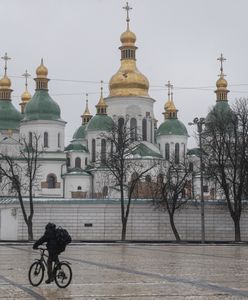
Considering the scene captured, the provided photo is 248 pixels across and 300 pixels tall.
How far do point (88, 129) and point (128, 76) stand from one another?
8.13 meters

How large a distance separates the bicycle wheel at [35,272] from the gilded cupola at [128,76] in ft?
243

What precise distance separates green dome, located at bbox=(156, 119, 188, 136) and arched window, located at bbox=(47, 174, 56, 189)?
16.0 meters

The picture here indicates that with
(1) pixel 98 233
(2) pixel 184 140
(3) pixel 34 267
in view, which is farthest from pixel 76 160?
(3) pixel 34 267

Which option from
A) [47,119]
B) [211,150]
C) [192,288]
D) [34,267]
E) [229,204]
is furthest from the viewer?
[47,119]

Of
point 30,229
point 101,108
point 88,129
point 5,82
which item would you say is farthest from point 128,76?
point 30,229

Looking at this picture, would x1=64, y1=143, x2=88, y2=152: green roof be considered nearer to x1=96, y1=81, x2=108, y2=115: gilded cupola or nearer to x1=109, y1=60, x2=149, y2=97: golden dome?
x1=96, y1=81, x2=108, y2=115: gilded cupola

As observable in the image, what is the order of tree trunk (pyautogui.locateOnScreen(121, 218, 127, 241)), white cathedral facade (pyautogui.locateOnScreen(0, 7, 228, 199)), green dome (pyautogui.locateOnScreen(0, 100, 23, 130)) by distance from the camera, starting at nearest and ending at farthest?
tree trunk (pyautogui.locateOnScreen(121, 218, 127, 241)), white cathedral facade (pyautogui.locateOnScreen(0, 7, 228, 199)), green dome (pyautogui.locateOnScreen(0, 100, 23, 130))

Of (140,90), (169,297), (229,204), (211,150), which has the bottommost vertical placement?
(169,297)

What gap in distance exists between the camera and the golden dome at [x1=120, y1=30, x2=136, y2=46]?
92.8m

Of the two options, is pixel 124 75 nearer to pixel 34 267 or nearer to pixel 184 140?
pixel 184 140

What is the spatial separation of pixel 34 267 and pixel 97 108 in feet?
243

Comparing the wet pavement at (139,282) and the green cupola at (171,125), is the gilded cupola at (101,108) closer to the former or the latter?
the green cupola at (171,125)

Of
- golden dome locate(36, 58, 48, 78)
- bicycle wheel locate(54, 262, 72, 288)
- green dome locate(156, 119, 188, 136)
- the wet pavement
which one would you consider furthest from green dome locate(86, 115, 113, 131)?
bicycle wheel locate(54, 262, 72, 288)

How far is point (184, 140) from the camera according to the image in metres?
95.6
